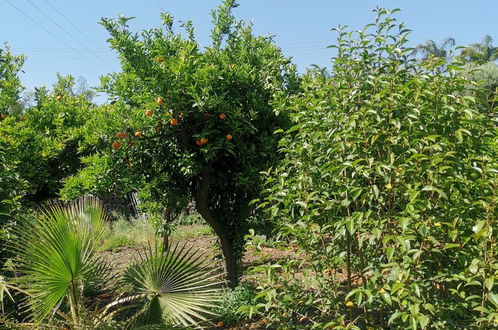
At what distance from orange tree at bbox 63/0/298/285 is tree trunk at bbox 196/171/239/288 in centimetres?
1

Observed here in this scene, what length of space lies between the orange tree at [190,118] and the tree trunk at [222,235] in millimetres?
14

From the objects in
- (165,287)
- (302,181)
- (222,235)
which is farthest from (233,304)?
(302,181)

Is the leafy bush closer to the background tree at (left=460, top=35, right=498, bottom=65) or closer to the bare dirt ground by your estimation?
the bare dirt ground

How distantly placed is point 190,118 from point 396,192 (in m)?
2.26

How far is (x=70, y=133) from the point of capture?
4.94 metres

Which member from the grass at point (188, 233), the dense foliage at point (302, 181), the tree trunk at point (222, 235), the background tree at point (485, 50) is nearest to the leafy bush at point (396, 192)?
the dense foliage at point (302, 181)

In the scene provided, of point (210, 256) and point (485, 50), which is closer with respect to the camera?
point (210, 256)

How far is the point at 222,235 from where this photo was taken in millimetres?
4820

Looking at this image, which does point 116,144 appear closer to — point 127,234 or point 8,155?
point 8,155

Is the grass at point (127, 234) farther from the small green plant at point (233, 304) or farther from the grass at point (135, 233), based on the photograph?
the small green plant at point (233, 304)

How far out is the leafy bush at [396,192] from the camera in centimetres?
215

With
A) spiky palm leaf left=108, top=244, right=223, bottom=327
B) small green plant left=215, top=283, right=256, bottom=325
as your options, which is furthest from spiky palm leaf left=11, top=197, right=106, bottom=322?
small green plant left=215, top=283, right=256, bottom=325

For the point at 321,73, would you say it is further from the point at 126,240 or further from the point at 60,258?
the point at 126,240

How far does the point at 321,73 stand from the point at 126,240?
7753 millimetres
